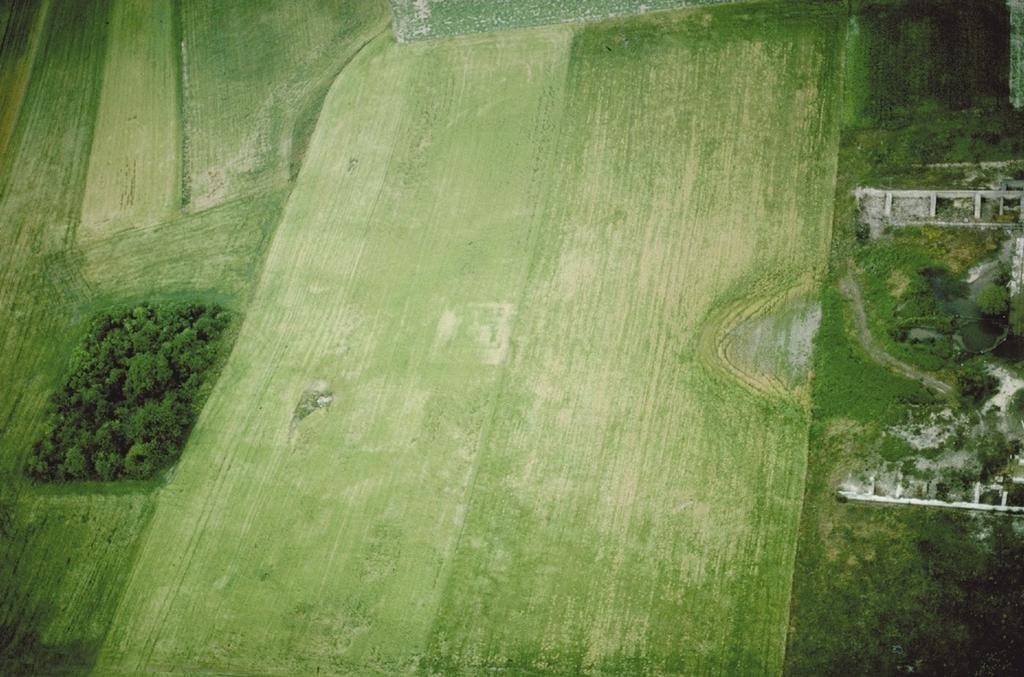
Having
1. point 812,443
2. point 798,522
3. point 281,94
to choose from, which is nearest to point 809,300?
point 812,443

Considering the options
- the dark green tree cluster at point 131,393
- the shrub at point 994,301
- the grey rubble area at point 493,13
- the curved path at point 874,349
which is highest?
the grey rubble area at point 493,13

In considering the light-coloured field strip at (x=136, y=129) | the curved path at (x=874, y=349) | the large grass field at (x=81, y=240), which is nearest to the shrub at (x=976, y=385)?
the curved path at (x=874, y=349)

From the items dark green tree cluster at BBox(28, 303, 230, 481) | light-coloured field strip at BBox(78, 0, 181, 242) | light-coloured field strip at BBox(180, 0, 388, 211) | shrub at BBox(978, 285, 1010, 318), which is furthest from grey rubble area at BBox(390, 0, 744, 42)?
shrub at BBox(978, 285, 1010, 318)

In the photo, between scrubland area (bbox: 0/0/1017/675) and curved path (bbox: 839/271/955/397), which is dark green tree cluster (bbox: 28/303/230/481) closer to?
scrubland area (bbox: 0/0/1017/675)

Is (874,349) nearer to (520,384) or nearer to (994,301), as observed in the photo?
(994,301)

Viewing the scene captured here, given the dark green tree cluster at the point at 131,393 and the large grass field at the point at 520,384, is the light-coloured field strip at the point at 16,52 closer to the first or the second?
the dark green tree cluster at the point at 131,393

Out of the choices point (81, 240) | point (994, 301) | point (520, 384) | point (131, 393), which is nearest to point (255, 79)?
point (81, 240)
